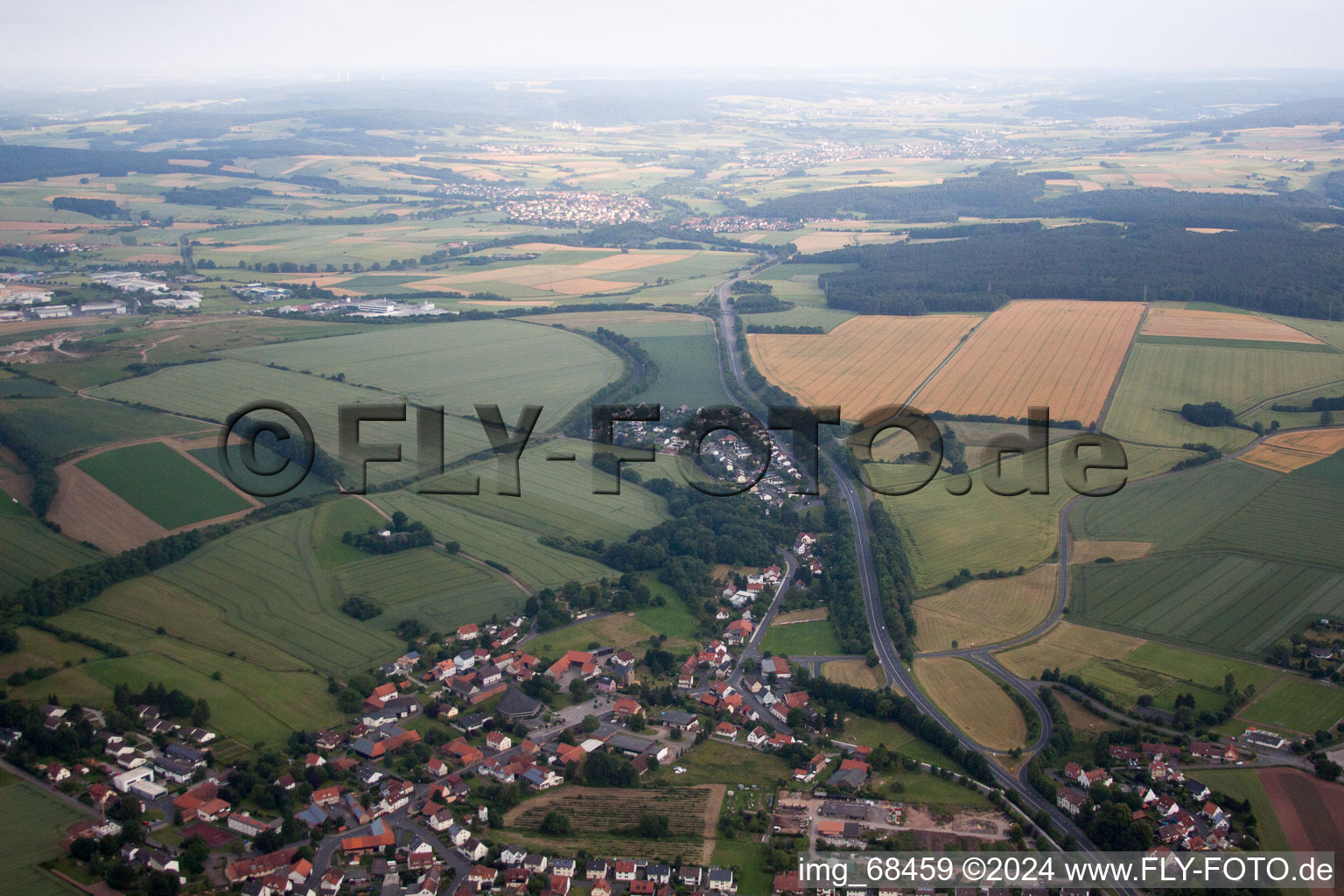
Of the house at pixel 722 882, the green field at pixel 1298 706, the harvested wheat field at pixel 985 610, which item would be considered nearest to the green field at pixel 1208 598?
the harvested wheat field at pixel 985 610

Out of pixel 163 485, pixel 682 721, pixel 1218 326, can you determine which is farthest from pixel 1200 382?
pixel 163 485

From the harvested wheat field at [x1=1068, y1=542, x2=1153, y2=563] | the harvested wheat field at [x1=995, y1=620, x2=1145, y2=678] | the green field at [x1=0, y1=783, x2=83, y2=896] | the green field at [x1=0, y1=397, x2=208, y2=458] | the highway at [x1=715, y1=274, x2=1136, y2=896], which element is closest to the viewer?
the green field at [x1=0, y1=783, x2=83, y2=896]

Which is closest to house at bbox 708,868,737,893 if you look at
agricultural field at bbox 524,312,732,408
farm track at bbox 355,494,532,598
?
farm track at bbox 355,494,532,598

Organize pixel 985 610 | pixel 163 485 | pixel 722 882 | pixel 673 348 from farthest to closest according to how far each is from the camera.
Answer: pixel 673 348 → pixel 163 485 → pixel 985 610 → pixel 722 882

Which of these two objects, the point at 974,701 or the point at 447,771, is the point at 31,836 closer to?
the point at 447,771

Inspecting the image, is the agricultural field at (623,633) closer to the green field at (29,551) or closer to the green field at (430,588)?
the green field at (430,588)

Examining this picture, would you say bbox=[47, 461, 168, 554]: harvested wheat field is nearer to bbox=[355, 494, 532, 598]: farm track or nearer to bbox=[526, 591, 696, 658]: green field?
bbox=[355, 494, 532, 598]: farm track
